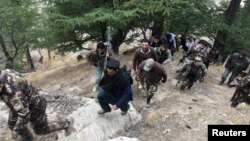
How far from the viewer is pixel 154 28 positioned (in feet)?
57.7

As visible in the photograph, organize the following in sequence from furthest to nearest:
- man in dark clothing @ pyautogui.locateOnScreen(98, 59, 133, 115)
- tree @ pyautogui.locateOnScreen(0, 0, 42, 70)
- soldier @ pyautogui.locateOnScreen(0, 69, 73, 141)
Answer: tree @ pyautogui.locateOnScreen(0, 0, 42, 70) → man in dark clothing @ pyautogui.locateOnScreen(98, 59, 133, 115) → soldier @ pyautogui.locateOnScreen(0, 69, 73, 141)

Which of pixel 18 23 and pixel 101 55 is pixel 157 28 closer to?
pixel 101 55

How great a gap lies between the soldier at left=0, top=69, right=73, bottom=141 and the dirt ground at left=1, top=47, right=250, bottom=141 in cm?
159

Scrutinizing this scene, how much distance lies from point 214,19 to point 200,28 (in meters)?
0.79

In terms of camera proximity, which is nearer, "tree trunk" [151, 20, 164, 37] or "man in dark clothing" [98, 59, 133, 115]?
"man in dark clothing" [98, 59, 133, 115]

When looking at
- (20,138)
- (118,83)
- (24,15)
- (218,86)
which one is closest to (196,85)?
(218,86)

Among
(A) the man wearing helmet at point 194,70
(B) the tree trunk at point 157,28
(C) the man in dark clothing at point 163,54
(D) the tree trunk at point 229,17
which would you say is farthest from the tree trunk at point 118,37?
(A) the man wearing helmet at point 194,70

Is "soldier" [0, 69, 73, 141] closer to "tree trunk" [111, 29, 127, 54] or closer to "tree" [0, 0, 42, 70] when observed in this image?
"tree trunk" [111, 29, 127, 54]

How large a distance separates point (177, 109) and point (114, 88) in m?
3.00

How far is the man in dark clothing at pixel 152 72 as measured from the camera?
10.1 m

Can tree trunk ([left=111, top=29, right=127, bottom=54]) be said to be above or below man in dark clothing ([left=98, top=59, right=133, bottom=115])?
Answer: below

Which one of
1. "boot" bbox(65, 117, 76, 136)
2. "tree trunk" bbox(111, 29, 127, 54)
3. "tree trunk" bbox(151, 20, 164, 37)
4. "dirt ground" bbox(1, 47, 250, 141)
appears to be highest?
"tree trunk" bbox(151, 20, 164, 37)

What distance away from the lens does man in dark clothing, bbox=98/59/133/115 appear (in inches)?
323

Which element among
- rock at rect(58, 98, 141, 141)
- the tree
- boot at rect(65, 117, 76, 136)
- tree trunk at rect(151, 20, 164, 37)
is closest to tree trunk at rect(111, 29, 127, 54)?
tree trunk at rect(151, 20, 164, 37)
